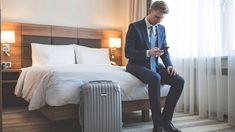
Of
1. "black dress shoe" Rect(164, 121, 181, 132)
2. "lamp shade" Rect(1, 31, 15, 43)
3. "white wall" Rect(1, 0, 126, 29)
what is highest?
"white wall" Rect(1, 0, 126, 29)

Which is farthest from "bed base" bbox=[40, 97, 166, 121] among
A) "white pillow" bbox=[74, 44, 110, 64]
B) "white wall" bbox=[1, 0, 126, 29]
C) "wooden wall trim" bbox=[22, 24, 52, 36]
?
"white wall" bbox=[1, 0, 126, 29]

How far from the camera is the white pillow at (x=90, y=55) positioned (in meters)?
3.99

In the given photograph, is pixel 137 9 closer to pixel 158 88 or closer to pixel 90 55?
pixel 90 55

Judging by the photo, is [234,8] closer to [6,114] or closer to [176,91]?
[176,91]

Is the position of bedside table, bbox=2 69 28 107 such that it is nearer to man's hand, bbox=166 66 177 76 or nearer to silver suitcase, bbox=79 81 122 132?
silver suitcase, bbox=79 81 122 132

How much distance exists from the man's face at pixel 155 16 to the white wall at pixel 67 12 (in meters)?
2.31

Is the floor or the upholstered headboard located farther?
the upholstered headboard

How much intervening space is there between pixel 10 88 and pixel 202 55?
2.83 meters

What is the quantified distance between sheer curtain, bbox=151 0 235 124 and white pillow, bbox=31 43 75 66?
1.65 m

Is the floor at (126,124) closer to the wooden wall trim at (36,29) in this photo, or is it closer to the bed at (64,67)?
the bed at (64,67)

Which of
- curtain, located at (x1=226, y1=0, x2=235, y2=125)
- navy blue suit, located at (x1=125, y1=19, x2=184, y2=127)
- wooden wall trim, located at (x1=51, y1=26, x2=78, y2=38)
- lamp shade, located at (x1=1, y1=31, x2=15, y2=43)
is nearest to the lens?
navy blue suit, located at (x1=125, y1=19, x2=184, y2=127)

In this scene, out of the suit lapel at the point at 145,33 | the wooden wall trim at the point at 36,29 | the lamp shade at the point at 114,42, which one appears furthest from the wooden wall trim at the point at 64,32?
the suit lapel at the point at 145,33

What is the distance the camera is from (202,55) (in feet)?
10.1

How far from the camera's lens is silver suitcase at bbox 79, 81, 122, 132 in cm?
211
